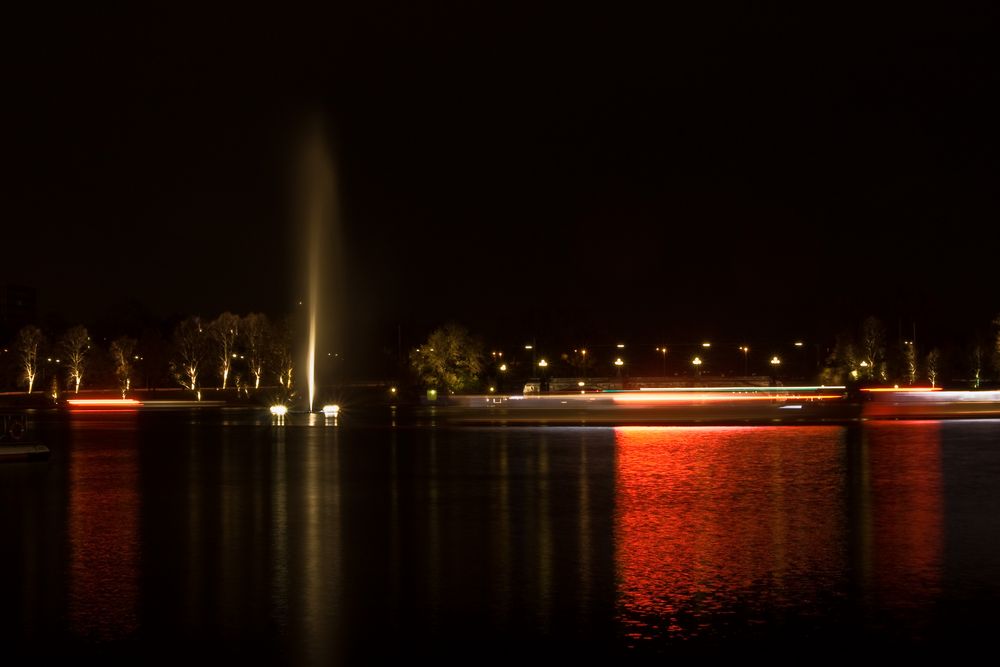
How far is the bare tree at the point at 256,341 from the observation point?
4026 inches

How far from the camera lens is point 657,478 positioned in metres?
17.8

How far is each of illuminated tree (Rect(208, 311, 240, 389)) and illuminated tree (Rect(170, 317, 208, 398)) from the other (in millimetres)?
1101

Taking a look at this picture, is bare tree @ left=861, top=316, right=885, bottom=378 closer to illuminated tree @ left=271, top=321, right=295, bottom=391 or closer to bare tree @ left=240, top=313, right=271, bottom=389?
illuminated tree @ left=271, top=321, right=295, bottom=391

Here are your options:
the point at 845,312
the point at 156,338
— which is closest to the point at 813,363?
the point at 845,312

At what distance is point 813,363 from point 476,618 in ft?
459

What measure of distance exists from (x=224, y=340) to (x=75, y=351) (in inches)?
559

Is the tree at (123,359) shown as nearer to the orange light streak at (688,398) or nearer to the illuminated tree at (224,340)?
the illuminated tree at (224,340)

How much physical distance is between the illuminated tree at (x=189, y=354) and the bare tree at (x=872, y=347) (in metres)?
64.4

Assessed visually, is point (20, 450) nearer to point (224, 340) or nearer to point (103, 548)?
point (103, 548)

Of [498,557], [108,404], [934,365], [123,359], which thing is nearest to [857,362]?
[934,365]

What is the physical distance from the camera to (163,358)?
4198 inches

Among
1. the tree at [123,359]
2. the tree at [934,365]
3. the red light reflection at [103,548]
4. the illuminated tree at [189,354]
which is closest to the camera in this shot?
the red light reflection at [103,548]

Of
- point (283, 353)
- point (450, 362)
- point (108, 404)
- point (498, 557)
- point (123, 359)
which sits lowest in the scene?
point (108, 404)

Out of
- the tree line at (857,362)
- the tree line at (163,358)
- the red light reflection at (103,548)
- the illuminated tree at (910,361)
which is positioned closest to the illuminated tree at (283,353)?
the tree line at (163,358)
